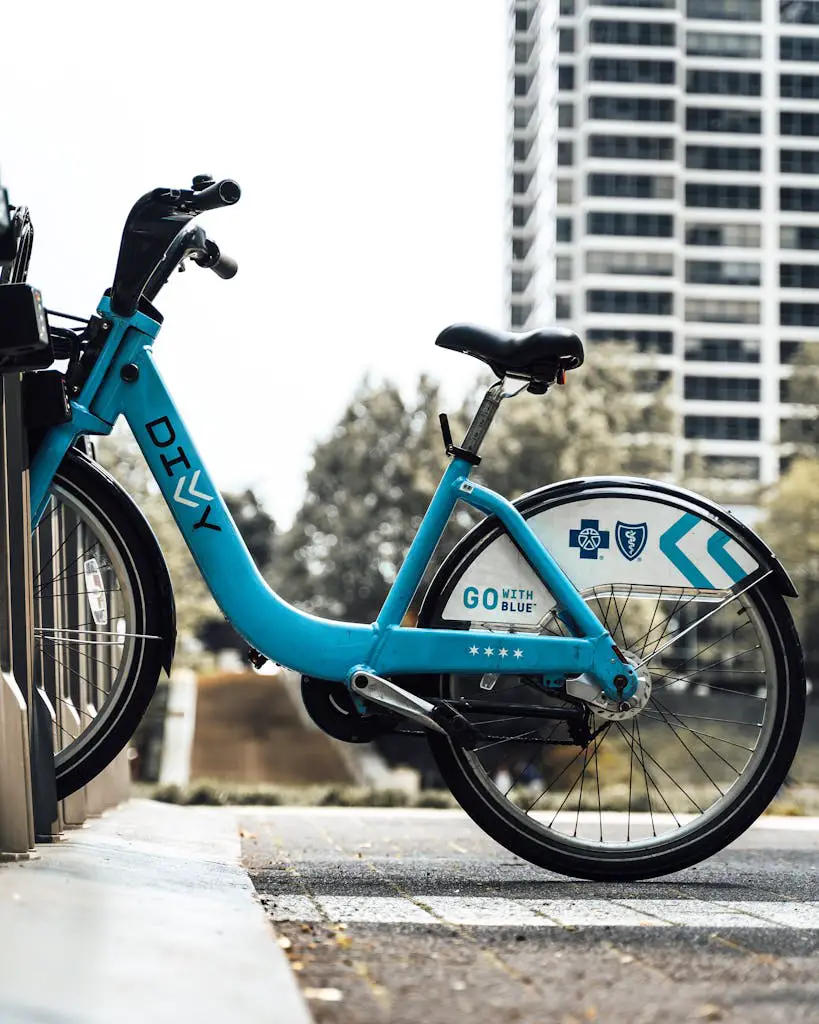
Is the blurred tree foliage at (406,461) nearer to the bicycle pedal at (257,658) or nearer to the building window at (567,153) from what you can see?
the bicycle pedal at (257,658)

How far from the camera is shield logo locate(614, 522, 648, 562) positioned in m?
4.86

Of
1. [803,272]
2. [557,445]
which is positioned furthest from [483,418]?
[803,272]

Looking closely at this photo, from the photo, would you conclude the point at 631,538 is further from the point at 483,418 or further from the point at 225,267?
the point at 225,267

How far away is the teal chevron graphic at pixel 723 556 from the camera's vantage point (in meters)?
4.84

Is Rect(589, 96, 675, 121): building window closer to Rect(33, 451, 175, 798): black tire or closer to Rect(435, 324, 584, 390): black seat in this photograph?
Rect(435, 324, 584, 390): black seat

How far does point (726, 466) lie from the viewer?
68.9 m

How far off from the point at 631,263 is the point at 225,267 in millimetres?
86668

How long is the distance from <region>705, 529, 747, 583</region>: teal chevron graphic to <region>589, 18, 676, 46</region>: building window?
298ft

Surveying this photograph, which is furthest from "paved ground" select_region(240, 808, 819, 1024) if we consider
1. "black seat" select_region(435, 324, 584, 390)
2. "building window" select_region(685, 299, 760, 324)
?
"building window" select_region(685, 299, 760, 324)

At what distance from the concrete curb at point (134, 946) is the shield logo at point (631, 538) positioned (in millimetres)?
1496

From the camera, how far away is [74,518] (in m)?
4.83

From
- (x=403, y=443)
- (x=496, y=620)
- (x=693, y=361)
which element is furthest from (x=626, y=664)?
(x=693, y=361)

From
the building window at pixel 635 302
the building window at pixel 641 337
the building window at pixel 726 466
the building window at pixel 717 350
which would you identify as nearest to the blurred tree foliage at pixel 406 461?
the building window at pixel 726 466

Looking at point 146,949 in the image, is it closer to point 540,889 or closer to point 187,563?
point 540,889
